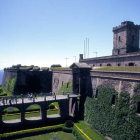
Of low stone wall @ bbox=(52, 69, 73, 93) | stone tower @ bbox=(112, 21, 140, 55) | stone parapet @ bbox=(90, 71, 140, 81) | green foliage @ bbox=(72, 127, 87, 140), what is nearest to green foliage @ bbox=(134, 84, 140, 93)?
stone parapet @ bbox=(90, 71, 140, 81)

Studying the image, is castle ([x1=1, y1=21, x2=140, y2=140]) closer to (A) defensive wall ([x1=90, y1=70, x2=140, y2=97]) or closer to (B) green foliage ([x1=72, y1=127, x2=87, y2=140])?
(A) defensive wall ([x1=90, y1=70, x2=140, y2=97])

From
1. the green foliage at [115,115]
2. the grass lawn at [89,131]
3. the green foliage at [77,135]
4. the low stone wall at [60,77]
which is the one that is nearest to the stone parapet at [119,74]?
the green foliage at [115,115]

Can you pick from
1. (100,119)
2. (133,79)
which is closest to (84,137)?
(100,119)

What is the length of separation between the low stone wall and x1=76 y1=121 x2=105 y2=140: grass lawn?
41.8 feet

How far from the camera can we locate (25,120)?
24062 mm

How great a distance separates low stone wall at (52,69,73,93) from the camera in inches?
1437

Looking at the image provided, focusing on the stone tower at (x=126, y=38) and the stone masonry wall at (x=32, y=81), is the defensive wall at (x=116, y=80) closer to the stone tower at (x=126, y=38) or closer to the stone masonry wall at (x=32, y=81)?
the stone tower at (x=126, y=38)

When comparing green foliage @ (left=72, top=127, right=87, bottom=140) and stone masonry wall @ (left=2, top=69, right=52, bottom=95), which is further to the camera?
stone masonry wall @ (left=2, top=69, right=52, bottom=95)

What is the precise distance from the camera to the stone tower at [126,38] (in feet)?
119

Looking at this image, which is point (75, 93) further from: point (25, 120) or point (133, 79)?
point (133, 79)

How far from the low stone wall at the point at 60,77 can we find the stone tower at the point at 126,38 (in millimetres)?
15295

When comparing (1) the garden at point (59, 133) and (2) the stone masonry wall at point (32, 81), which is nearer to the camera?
(1) the garden at point (59, 133)

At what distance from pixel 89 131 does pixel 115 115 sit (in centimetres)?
562

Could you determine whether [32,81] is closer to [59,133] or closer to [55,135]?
[59,133]
